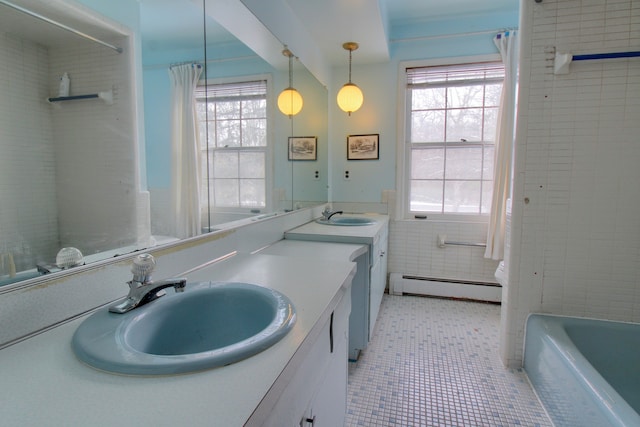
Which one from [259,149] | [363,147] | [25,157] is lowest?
[25,157]

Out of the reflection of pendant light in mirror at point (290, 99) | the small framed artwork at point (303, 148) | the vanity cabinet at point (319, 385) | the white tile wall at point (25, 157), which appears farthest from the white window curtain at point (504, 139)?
the white tile wall at point (25, 157)

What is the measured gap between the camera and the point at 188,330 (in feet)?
3.10

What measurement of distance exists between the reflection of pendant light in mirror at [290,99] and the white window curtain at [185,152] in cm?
102

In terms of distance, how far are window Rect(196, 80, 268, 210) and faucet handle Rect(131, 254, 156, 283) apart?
2.08ft

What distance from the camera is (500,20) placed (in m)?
2.95

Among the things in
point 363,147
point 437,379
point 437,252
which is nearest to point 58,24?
point 437,379

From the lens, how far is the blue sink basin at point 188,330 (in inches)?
23.4

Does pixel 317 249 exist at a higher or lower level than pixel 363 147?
lower

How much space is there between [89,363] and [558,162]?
223 cm

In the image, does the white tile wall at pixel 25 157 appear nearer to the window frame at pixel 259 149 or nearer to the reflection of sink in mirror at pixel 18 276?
the reflection of sink in mirror at pixel 18 276

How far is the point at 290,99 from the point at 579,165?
6.21ft

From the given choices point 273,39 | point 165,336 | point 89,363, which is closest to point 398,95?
point 273,39

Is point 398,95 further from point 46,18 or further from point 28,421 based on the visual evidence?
A: point 28,421

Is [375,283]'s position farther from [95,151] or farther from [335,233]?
[95,151]
